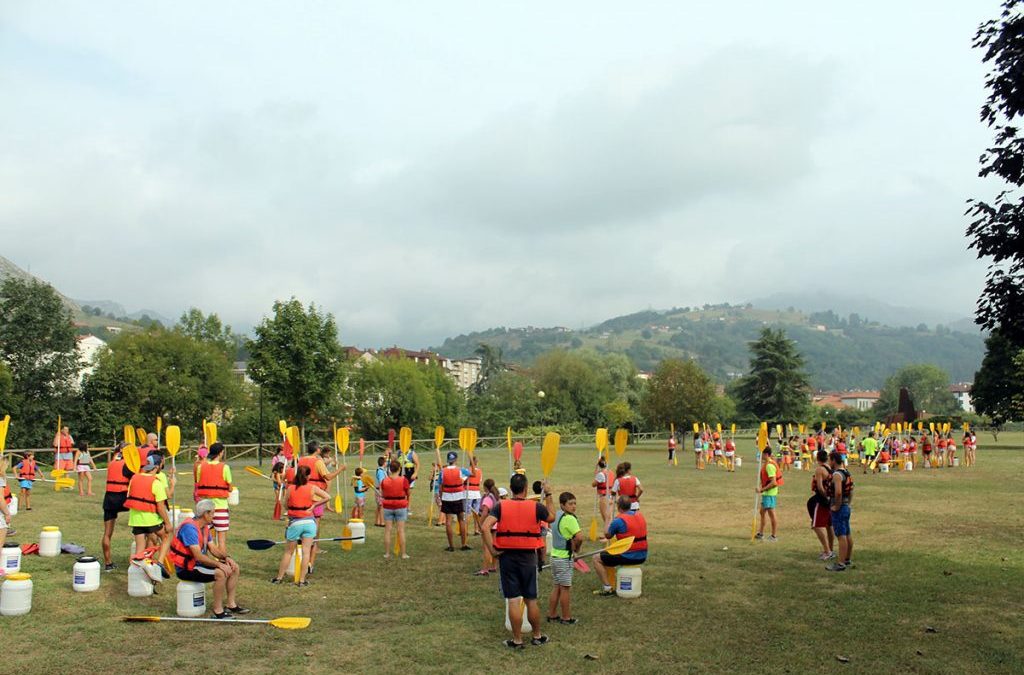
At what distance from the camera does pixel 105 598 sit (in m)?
9.91

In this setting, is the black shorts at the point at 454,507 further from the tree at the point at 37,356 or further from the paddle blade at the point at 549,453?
the tree at the point at 37,356

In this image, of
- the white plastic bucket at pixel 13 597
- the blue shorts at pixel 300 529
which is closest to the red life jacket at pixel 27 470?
the white plastic bucket at pixel 13 597

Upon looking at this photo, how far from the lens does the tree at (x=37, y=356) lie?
44.4 m

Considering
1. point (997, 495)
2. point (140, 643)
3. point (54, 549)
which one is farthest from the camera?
point (997, 495)

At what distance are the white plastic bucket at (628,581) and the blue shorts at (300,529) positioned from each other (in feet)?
14.2

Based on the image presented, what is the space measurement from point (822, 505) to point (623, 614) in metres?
4.60

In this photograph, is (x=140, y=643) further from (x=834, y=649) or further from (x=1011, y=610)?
(x=1011, y=610)

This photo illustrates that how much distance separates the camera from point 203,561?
8.86 m

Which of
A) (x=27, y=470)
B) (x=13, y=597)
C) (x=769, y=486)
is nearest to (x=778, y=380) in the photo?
(x=769, y=486)

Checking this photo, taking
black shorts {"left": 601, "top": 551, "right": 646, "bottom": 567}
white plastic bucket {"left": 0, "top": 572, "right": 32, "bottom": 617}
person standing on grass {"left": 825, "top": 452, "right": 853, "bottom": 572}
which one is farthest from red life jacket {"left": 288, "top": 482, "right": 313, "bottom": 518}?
person standing on grass {"left": 825, "top": 452, "right": 853, "bottom": 572}

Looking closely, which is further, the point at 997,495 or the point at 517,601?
the point at 997,495

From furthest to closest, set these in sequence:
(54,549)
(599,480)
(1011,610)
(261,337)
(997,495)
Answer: (261,337), (997,495), (599,480), (54,549), (1011,610)

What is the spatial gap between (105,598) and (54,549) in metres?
3.15

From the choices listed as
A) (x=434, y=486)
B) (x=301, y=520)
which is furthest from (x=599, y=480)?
(x=301, y=520)
